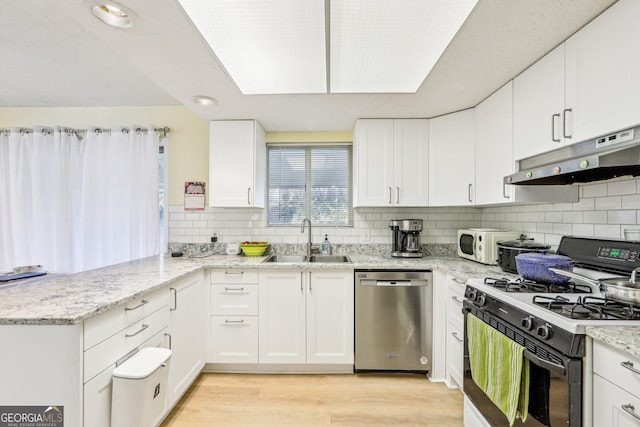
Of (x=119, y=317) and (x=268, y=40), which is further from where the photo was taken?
(x=268, y=40)

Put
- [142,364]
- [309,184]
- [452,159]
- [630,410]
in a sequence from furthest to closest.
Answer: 1. [309,184]
2. [452,159]
3. [142,364]
4. [630,410]

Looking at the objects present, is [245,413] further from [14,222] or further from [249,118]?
[14,222]

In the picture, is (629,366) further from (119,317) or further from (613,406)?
(119,317)

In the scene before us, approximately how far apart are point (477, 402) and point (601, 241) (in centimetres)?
118

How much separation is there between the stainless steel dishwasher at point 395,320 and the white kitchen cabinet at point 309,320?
4.6 inches

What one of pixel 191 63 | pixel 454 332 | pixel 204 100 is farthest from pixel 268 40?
pixel 454 332

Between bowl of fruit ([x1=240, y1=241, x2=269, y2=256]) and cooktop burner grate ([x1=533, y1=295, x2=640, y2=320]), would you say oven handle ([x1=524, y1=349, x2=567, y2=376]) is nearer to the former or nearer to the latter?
cooktop burner grate ([x1=533, y1=295, x2=640, y2=320])

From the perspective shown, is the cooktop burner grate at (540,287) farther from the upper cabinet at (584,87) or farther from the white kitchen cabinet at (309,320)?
the white kitchen cabinet at (309,320)

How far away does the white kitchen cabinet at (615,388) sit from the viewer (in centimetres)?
85

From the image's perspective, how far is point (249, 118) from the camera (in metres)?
2.68

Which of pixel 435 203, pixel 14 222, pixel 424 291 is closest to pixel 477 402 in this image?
pixel 424 291

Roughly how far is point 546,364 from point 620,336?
27 cm

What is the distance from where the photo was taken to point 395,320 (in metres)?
2.30

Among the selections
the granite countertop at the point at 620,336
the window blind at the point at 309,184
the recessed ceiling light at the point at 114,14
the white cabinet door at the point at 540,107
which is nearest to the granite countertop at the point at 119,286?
the granite countertop at the point at 620,336
